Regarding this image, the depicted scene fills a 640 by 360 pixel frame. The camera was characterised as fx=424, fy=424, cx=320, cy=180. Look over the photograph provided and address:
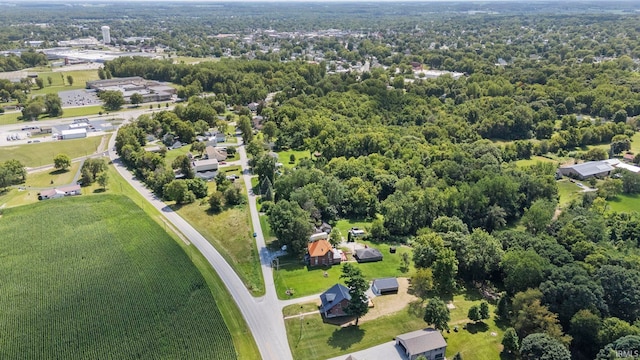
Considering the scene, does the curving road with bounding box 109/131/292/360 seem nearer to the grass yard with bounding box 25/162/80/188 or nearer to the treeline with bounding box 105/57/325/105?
the grass yard with bounding box 25/162/80/188

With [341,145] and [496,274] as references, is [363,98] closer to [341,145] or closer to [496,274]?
[341,145]

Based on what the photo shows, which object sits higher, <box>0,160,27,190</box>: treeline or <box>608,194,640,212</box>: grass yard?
<box>0,160,27,190</box>: treeline

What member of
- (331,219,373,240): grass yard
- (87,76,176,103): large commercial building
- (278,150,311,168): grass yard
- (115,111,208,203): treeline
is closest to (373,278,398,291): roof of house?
(331,219,373,240): grass yard

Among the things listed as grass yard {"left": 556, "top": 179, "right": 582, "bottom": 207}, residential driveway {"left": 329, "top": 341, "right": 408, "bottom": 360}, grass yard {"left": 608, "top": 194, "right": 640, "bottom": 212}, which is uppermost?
grass yard {"left": 556, "top": 179, "right": 582, "bottom": 207}

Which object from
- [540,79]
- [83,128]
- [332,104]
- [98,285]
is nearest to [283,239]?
[98,285]

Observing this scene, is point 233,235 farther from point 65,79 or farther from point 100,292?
point 65,79

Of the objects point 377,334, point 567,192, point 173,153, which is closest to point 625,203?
point 567,192

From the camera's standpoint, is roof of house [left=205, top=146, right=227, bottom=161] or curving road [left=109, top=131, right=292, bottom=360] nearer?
curving road [left=109, top=131, right=292, bottom=360]

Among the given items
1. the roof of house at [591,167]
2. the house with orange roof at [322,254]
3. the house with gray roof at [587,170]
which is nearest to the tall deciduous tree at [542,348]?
the house with orange roof at [322,254]
